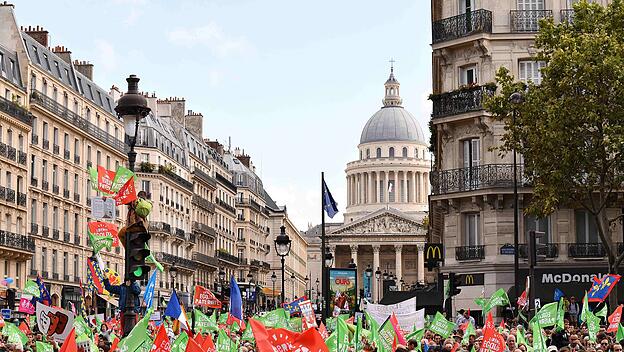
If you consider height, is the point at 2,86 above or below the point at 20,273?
above

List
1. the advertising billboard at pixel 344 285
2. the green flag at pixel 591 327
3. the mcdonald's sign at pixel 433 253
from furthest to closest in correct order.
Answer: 1. the mcdonald's sign at pixel 433 253
2. the advertising billboard at pixel 344 285
3. the green flag at pixel 591 327

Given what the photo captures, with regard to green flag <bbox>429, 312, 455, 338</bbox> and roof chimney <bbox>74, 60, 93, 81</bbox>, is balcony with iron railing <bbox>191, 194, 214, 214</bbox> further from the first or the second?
green flag <bbox>429, 312, 455, 338</bbox>

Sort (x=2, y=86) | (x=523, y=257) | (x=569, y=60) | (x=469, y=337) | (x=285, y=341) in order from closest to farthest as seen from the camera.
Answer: (x=285, y=341) → (x=469, y=337) → (x=569, y=60) → (x=523, y=257) → (x=2, y=86)

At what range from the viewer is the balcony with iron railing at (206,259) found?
91.2 m

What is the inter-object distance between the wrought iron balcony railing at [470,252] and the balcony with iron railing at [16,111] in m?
22.2

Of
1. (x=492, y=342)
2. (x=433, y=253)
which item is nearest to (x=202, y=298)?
(x=492, y=342)

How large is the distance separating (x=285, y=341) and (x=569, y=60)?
23387 millimetres

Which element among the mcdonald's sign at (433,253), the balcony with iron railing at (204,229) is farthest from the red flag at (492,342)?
the balcony with iron railing at (204,229)

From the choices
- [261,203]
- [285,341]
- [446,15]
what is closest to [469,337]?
[285,341]

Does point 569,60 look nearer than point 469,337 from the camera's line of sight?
No

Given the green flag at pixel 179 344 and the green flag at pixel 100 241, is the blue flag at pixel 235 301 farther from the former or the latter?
the green flag at pixel 179 344

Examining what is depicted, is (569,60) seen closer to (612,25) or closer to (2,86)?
(612,25)

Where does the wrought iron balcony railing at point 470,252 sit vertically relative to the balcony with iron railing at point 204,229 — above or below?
below

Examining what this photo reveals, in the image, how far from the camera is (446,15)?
4125 centimetres
